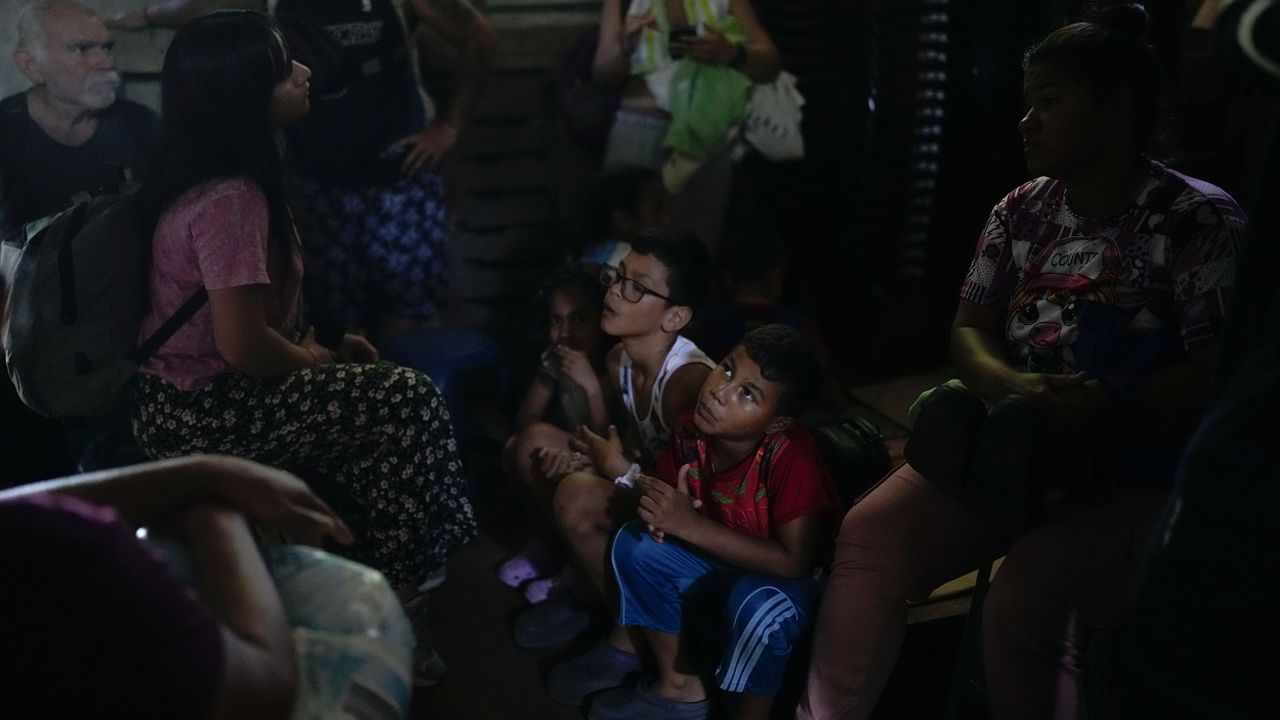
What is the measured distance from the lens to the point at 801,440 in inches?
97.6

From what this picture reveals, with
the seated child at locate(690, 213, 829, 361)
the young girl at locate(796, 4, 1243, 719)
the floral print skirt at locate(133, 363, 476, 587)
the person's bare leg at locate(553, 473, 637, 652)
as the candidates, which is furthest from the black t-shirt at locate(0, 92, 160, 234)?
the young girl at locate(796, 4, 1243, 719)

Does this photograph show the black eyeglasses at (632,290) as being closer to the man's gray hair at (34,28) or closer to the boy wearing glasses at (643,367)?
the boy wearing glasses at (643,367)

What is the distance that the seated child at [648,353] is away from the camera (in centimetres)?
284

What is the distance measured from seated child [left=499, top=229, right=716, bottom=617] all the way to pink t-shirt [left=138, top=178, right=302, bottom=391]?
80 cm

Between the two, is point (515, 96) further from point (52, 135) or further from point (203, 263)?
point (203, 263)

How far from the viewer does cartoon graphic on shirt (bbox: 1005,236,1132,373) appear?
222 centimetres

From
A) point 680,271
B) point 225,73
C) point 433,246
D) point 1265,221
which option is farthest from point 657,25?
point 1265,221

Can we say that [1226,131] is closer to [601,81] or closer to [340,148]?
[601,81]

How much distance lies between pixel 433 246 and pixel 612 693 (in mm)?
1744

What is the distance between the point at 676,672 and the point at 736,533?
1.37 ft

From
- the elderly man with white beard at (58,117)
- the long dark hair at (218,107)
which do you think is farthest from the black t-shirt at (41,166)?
the long dark hair at (218,107)

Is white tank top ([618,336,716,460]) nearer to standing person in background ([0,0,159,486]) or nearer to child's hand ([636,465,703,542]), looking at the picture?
child's hand ([636,465,703,542])

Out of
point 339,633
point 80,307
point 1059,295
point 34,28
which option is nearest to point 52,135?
point 34,28

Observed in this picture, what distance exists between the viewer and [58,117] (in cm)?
276
